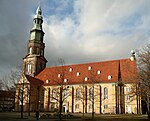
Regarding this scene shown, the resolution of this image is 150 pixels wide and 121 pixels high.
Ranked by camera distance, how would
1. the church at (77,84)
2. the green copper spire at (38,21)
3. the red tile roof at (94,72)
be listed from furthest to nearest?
the green copper spire at (38,21) → the red tile roof at (94,72) → the church at (77,84)

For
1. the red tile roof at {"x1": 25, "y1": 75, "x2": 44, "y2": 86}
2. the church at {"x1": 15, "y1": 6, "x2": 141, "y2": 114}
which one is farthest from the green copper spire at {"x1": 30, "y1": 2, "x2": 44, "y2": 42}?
the red tile roof at {"x1": 25, "y1": 75, "x2": 44, "y2": 86}

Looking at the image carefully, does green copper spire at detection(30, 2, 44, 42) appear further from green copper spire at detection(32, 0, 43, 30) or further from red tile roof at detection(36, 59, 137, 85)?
red tile roof at detection(36, 59, 137, 85)

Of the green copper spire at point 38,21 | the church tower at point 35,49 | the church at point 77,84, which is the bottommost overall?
the church at point 77,84

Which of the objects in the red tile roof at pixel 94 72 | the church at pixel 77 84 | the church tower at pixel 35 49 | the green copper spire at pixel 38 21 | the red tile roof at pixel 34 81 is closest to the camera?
the church at pixel 77 84

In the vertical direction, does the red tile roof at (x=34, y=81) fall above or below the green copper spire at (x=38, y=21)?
below

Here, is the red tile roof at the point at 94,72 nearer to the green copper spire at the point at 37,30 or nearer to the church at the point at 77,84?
the church at the point at 77,84

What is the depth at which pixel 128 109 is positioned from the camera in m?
60.2

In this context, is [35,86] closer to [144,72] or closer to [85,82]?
[85,82]

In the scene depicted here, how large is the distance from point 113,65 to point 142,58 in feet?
114

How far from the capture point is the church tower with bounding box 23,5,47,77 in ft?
254

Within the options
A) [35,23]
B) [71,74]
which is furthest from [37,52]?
[71,74]

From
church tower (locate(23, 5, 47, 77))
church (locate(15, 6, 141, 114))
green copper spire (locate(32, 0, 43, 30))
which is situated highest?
green copper spire (locate(32, 0, 43, 30))

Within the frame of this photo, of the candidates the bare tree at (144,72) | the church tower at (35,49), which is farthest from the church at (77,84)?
the bare tree at (144,72)

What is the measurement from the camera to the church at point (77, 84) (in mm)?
60625
